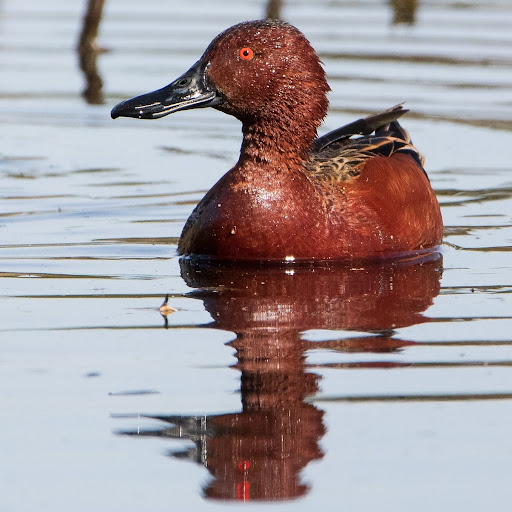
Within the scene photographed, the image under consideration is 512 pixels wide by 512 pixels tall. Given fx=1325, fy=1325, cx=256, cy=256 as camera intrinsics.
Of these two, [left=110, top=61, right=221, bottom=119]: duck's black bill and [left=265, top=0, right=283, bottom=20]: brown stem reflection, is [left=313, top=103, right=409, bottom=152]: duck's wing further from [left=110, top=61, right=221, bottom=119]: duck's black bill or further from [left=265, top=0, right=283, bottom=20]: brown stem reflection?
[left=265, top=0, right=283, bottom=20]: brown stem reflection

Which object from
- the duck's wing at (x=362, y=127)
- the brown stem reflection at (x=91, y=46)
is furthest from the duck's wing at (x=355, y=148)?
the brown stem reflection at (x=91, y=46)

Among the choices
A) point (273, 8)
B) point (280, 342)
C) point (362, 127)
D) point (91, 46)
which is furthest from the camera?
point (273, 8)

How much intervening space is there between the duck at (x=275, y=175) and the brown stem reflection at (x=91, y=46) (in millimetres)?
6591

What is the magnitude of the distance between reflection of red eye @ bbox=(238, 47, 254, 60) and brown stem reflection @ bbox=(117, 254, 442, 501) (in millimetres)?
1184

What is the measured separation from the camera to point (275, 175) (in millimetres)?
7426

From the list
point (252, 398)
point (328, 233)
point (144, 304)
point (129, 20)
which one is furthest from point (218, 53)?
point (129, 20)

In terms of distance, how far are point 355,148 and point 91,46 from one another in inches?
351

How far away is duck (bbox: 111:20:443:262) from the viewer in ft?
24.0

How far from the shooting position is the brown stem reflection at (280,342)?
4.37 metres

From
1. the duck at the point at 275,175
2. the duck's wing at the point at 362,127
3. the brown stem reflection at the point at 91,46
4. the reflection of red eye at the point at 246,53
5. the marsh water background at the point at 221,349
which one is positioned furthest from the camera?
the brown stem reflection at the point at 91,46

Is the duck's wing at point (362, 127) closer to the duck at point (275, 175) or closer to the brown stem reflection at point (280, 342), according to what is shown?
the duck at point (275, 175)

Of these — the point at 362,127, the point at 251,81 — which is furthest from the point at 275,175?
the point at 362,127

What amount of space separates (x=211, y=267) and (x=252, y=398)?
252 centimetres

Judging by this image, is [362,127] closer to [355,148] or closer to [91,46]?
[355,148]
